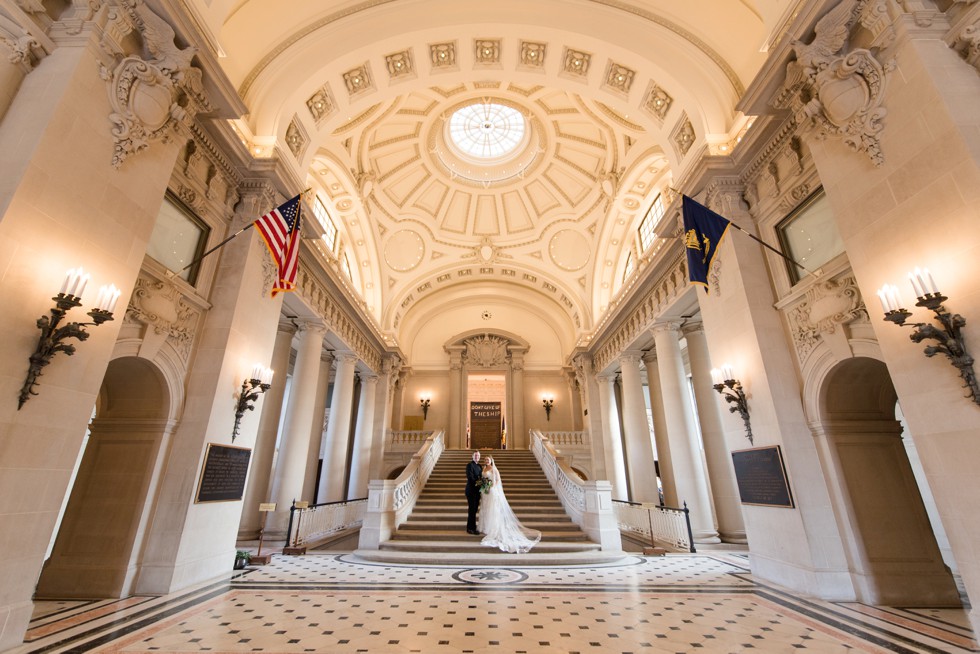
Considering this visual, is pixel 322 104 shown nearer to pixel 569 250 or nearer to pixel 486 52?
pixel 486 52

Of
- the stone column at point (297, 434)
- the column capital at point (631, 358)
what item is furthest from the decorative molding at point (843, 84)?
the stone column at point (297, 434)

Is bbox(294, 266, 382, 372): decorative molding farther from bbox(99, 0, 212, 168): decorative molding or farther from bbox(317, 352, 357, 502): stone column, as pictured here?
bbox(99, 0, 212, 168): decorative molding

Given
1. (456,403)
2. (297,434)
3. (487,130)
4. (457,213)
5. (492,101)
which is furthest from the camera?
(456,403)

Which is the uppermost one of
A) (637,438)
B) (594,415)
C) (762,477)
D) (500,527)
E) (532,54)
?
(532,54)

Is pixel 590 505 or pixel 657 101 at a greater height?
pixel 657 101

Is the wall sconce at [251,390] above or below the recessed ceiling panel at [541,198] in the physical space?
below

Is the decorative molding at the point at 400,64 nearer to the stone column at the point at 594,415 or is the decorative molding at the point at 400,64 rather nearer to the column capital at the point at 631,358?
the column capital at the point at 631,358

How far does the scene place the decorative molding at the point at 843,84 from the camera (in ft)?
15.5

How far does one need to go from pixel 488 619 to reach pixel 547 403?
1590 cm

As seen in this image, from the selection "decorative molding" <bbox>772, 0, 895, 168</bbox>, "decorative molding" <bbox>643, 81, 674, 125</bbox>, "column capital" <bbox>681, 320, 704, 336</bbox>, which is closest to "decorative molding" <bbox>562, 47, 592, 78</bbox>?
"decorative molding" <bbox>643, 81, 674, 125</bbox>

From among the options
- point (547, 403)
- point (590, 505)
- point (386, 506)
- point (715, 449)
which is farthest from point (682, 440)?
point (547, 403)

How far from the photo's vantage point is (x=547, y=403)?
2011 centimetres

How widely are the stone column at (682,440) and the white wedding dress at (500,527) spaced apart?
376cm

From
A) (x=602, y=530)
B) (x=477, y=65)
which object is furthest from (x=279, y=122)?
(x=602, y=530)
